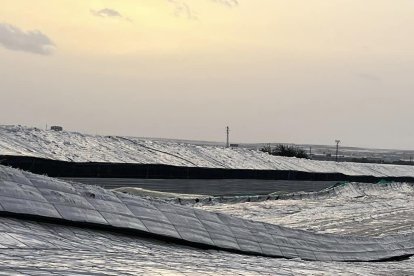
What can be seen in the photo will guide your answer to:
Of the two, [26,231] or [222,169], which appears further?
[222,169]

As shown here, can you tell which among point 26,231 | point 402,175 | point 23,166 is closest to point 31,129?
point 23,166

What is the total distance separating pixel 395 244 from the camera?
52.8ft

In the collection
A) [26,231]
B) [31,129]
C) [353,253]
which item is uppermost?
[31,129]

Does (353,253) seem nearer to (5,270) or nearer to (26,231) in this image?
(26,231)

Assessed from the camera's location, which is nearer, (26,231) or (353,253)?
(26,231)

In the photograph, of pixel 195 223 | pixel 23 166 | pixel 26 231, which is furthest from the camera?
pixel 23 166

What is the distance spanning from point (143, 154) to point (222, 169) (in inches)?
127

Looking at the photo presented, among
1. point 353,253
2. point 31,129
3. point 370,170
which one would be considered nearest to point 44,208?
point 353,253

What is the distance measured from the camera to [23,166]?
1866 centimetres

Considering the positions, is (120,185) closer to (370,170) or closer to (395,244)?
(395,244)

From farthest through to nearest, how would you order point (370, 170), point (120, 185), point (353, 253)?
point (370, 170) < point (120, 185) < point (353, 253)

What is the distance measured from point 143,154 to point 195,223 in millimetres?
12926

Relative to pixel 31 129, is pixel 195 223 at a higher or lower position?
lower

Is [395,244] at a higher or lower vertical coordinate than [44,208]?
lower
